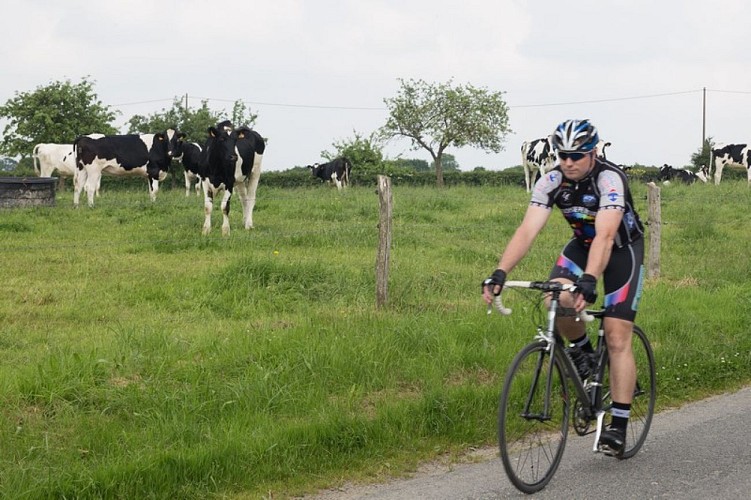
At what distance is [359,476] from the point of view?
5973 millimetres

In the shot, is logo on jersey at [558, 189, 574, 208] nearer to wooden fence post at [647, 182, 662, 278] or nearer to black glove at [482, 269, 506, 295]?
black glove at [482, 269, 506, 295]

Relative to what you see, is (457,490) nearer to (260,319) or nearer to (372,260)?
(260,319)

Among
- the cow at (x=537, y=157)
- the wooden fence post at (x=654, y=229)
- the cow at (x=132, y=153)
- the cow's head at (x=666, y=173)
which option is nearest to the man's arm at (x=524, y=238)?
the wooden fence post at (x=654, y=229)

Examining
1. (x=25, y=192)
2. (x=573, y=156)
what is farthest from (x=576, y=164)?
(x=25, y=192)

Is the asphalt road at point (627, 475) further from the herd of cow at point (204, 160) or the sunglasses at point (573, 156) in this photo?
the herd of cow at point (204, 160)

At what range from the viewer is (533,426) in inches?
226

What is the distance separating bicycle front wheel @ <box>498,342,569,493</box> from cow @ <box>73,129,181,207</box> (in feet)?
65.8

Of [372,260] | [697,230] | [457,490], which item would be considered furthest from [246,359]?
[697,230]

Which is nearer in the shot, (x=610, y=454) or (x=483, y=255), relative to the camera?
(x=610, y=454)

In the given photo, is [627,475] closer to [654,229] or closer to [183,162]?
[654,229]

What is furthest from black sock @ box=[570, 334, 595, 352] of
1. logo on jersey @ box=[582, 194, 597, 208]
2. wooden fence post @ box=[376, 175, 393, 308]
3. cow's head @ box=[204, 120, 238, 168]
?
cow's head @ box=[204, 120, 238, 168]

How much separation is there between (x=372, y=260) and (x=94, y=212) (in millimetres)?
8448

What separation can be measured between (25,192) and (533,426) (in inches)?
680

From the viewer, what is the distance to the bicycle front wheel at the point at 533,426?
5355 mm
